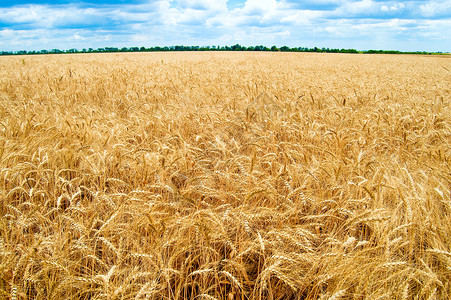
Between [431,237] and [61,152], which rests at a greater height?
[61,152]

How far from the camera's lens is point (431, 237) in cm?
141

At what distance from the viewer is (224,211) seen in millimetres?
1759

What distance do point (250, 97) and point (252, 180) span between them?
3.43 metres

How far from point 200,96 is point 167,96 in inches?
26.0

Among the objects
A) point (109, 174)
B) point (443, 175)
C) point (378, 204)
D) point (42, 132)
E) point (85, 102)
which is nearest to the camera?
point (378, 204)

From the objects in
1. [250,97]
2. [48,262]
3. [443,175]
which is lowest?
[48,262]

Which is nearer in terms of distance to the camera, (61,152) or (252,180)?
(252,180)

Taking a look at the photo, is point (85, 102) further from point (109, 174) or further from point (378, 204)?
point (378, 204)

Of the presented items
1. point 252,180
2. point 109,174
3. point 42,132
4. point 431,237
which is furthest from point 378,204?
point 42,132

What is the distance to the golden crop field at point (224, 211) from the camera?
3.88 feet

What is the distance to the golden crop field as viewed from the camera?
1.18 meters

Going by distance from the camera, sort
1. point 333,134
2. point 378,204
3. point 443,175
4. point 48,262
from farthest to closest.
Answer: point 333,134
point 443,175
point 378,204
point 48,262

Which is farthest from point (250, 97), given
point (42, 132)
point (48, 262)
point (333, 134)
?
point (48, 262)

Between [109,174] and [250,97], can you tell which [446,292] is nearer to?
[109,174]
